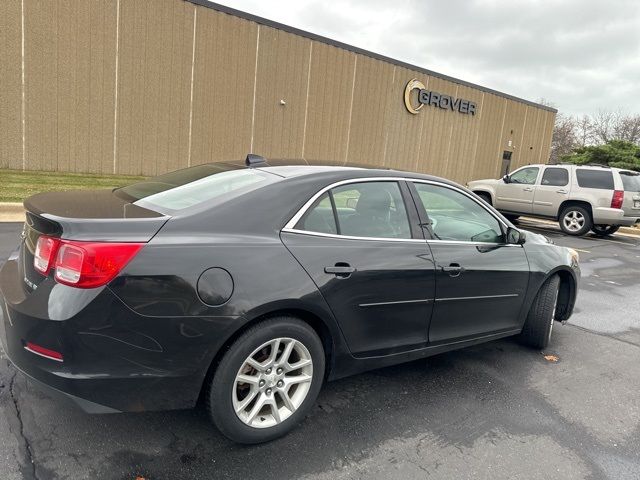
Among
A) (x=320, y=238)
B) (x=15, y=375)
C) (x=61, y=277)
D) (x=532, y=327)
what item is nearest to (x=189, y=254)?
(x=61, y=277)

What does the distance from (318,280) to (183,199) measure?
3.07ft

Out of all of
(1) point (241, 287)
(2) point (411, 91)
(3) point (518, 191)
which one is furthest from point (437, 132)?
(1) point (241, 287)

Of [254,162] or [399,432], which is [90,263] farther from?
[399,432]

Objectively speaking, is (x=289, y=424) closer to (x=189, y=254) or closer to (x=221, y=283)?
(x=221, y=283)

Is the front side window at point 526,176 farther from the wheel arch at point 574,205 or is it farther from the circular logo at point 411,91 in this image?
the circular logo at point 411,91

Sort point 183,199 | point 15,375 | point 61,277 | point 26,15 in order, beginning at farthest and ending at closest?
point 26,15, point 15,375, point 183,199, point 61,277

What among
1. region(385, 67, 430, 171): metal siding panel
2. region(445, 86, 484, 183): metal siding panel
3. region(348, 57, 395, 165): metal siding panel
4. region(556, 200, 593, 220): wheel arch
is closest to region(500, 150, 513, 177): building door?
region(445, 86, 484, 183): metal siding panel

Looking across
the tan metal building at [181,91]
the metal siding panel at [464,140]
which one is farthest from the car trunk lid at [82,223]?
the metal siding panel at [464,140]

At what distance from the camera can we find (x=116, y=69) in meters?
13.5

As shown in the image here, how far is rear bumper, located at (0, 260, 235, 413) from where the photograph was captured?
2154 mm

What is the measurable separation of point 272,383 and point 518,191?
12.6 m

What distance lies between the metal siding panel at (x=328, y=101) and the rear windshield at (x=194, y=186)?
47.2 ft

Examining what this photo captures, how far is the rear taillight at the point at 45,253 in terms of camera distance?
7.41 feet

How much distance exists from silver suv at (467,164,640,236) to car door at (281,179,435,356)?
36.0 ft
